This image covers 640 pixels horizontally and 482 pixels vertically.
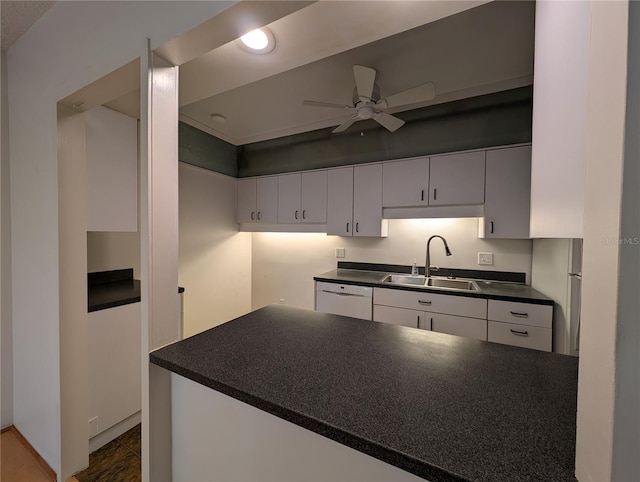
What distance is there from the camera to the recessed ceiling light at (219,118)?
9.43 ft

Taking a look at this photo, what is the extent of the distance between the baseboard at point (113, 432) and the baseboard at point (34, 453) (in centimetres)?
20

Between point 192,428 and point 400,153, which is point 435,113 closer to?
point 400,153

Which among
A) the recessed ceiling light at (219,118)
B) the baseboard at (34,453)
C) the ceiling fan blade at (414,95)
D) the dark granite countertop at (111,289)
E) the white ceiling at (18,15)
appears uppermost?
the recessed ceiling light at (219,118)

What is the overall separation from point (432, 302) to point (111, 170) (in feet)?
8.61

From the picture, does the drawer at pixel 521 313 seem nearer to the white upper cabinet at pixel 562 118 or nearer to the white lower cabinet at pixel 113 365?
the white upper cabinet at pixel 562 118

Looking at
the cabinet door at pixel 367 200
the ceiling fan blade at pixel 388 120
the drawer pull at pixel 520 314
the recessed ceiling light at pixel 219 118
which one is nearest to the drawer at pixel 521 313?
the drawer pull at pixel 520 314

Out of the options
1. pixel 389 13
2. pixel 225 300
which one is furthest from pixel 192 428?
pixel 225 300

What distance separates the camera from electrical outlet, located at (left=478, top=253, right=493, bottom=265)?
2625mm

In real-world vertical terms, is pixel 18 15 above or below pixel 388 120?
above

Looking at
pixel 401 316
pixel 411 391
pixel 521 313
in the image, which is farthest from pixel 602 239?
pixel 401 316

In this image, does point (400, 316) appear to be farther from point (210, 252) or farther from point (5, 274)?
point (5, 274)

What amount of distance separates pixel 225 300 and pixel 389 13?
3.36 meters

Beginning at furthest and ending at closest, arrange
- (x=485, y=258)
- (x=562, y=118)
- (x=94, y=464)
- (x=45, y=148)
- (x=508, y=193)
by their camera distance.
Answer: (x=485, y=258)
(x=508, y=193)
(x=94, y=464)
(x=45, y=148)
(x=562, y=118)

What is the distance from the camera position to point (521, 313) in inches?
79.1
